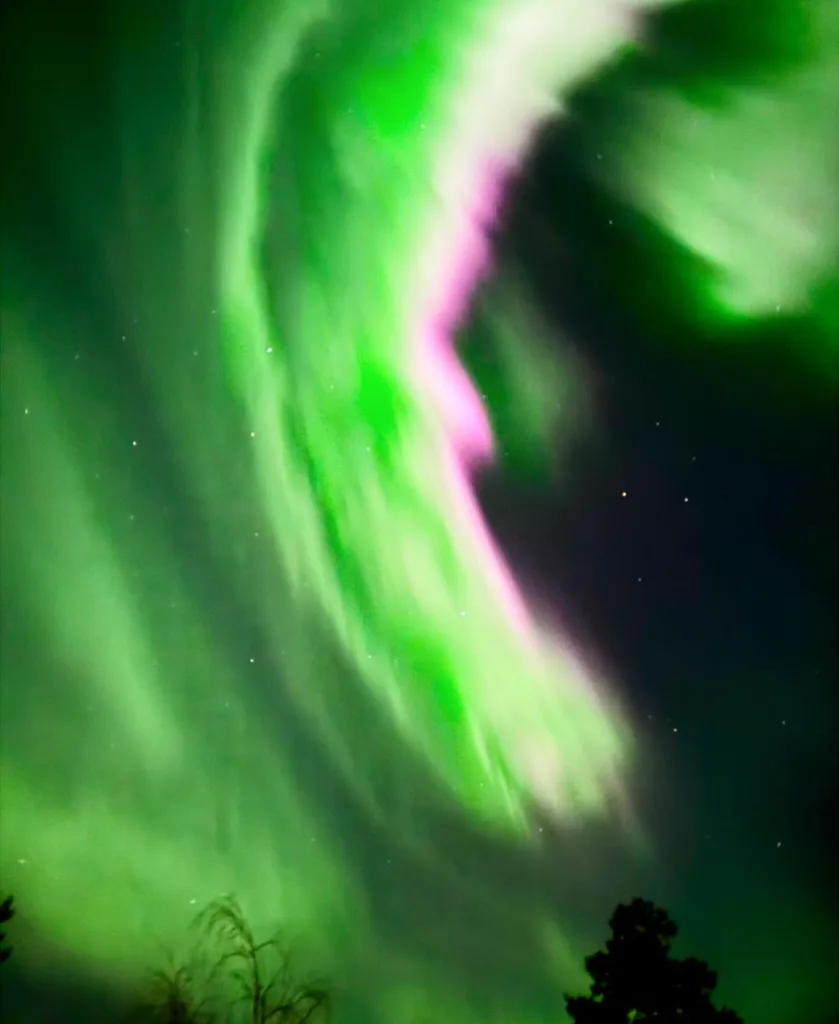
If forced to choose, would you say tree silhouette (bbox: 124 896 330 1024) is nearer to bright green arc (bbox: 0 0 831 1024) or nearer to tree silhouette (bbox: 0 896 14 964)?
bright green arc (bbox: 0 0 831 1024)

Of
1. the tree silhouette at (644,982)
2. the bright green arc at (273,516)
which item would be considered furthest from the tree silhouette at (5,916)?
the tree silhouette at (644,982)

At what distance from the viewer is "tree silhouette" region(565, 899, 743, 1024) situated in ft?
5.28

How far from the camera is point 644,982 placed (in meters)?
1.63

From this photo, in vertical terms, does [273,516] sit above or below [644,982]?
above

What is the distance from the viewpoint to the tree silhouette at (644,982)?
5.28ft

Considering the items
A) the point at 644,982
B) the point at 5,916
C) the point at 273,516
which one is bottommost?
the point at 5,916

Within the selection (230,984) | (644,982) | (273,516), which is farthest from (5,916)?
(644,982)

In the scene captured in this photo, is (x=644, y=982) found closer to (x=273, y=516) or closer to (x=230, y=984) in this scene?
(x=230, y=984)

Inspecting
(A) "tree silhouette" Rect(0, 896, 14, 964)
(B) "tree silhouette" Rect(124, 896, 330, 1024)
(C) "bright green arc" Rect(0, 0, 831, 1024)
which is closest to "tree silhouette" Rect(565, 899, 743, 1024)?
(C) "bright green arc" Rect(0, 0, 831, 1024)

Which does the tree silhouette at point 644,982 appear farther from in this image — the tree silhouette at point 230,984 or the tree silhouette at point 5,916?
the tree silhouette at point 5,916

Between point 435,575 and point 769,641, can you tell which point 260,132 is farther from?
point 769,641

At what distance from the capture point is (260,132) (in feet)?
6.11

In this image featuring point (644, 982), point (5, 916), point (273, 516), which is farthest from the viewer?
point (273, 516)

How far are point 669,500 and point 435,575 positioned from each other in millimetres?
543
